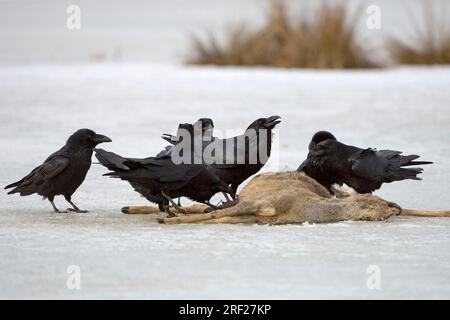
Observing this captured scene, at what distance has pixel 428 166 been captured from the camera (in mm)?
9547

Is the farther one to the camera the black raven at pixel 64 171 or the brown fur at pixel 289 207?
the black raven at pixel 64 171

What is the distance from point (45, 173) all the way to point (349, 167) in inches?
79.2

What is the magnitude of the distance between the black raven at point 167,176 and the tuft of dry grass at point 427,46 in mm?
10442

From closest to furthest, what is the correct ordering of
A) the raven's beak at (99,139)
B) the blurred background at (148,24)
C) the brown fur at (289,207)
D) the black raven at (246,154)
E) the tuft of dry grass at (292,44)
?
the brown fur at (289,207) < the black raven at (246,154) < the raven's beak at (99,139) < the tuft of dry grass at (292,44) < the blurred background at (148,24)

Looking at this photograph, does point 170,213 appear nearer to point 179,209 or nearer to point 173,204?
point 173,204

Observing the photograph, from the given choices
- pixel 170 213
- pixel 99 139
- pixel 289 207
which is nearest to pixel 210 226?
pixel 170 213

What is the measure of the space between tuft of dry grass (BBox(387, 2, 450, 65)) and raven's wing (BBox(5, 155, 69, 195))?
10414mm

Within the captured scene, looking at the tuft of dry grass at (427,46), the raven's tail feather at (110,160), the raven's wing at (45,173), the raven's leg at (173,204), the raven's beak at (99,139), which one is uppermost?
the tuft of dry grass at (427,46)

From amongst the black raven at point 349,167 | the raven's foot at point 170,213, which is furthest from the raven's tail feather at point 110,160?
the black raven at point 349,167

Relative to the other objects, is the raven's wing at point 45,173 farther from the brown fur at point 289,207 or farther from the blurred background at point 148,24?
the blurred background at point 148,24

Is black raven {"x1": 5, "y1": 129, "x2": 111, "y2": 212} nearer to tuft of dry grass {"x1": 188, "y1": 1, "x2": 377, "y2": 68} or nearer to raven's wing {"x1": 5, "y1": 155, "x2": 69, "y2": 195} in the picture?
raven's wing {"x1": 5, "y1": 155, "x2": 69, "y2": 195}

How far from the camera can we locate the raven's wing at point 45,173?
7.46 metres

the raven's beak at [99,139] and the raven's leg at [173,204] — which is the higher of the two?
the raven's beak at [99,139]

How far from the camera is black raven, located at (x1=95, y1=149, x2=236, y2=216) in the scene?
7.10 meters
